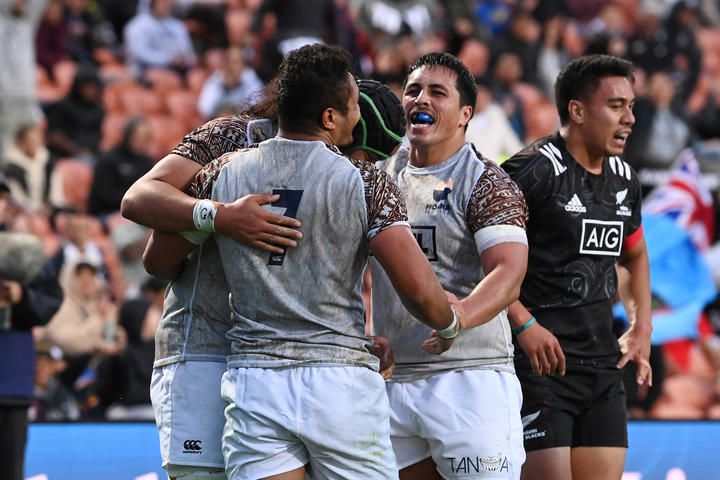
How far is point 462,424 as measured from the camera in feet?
12.0

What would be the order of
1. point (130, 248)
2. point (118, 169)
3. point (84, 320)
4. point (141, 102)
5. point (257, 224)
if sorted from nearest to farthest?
point (257, 224)
point (84, 320)
point (130, 248)
point (118, 169)
point (141, 102)

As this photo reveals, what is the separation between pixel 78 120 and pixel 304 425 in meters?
7.67

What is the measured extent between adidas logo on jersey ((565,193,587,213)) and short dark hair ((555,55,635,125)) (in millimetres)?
389

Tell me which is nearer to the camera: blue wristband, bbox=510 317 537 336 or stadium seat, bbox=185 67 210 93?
blue wristband, bbox=510 317 537 336

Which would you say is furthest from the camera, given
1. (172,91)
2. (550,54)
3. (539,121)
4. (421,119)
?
(550,54)

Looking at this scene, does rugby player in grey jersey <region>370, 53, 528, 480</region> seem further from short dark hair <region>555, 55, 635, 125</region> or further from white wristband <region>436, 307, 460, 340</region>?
short dark hair <region>555, 55, 635, 125</region>

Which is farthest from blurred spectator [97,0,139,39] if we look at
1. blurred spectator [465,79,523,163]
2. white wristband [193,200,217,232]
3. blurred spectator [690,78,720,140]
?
white wristband [193,200,217,232]

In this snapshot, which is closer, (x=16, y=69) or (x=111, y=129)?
(x=16, y=69)

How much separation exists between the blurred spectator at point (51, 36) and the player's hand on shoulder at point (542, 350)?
8043 mm

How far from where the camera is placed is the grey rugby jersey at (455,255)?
12.2ft

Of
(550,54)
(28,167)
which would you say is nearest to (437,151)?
(28,167)

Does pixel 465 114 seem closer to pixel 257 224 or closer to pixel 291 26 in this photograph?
pixel 257 224

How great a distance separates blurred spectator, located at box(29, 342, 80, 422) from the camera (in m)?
7.39

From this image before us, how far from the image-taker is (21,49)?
10000 millimetres
